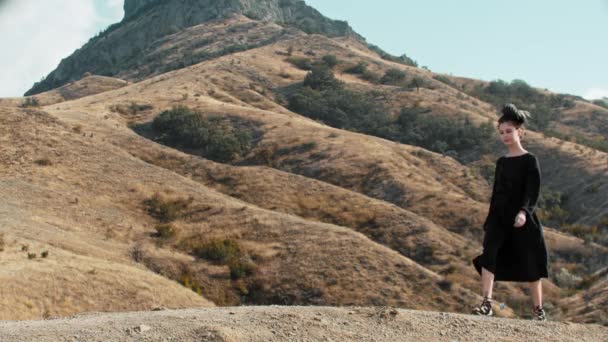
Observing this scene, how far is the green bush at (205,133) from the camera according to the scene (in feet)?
164

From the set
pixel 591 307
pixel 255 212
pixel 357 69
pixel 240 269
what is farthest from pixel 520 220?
pixel 357 69

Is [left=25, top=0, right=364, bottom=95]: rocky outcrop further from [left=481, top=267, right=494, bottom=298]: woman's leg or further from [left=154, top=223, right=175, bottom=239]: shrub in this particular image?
[left=481, top=267, right=494, bottom=298]: woman's leg

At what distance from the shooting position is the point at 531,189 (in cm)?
858

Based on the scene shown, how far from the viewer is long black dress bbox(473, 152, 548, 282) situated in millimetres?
8664

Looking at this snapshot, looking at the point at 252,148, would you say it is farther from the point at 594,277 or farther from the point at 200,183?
the point at 594,277

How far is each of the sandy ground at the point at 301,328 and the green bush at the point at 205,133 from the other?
40523 millimetres

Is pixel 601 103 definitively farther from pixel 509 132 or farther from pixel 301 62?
pixel 509 132

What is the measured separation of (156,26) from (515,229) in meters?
166

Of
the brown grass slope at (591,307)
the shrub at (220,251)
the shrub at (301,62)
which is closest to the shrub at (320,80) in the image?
the shrub at (301,62)

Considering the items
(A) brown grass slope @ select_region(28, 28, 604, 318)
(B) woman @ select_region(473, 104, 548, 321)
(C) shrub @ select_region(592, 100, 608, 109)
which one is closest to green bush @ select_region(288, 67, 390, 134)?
(A) brown grass slope @ select_region(28, 28, 604, 318)

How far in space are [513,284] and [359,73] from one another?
6576cm

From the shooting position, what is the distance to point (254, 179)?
4106cm

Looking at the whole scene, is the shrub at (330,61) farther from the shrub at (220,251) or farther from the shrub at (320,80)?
the shrub at (220,251)

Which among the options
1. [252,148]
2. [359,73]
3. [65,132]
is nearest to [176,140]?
[252,148]
